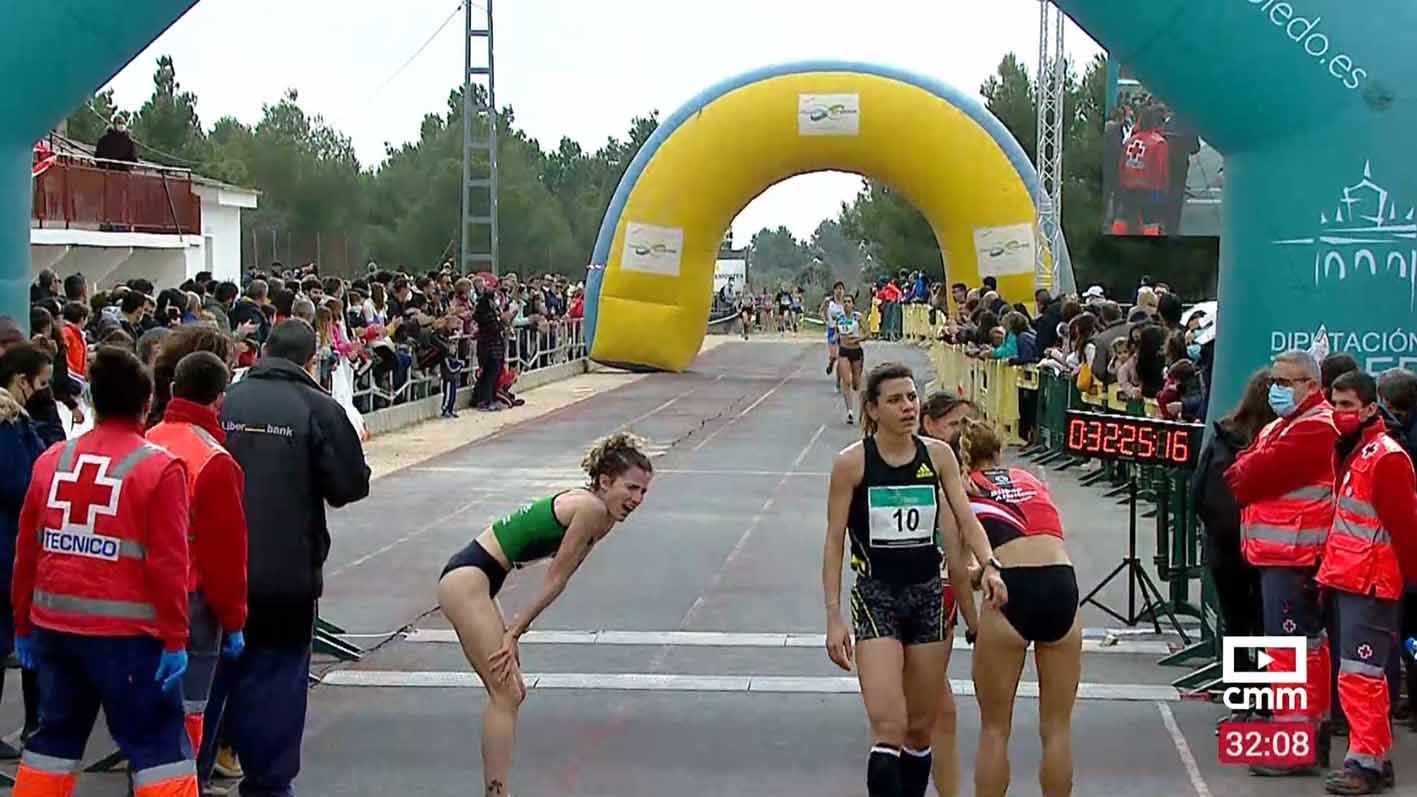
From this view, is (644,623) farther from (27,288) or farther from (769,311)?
(769,311)

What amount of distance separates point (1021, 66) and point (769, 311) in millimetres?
13912

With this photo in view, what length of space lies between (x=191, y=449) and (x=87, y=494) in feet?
1.92

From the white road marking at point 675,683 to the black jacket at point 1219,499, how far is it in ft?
3.07

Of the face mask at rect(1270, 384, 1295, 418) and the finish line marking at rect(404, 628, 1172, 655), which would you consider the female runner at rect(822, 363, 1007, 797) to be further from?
the finish line marking at rect(404, 628, 1172, 655)

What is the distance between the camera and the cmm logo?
7383mm

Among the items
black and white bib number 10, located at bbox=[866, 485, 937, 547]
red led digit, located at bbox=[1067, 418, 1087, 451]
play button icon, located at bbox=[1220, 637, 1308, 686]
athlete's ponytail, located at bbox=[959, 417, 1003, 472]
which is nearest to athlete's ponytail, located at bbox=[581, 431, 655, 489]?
black and white bib number 10, located at bbox=[866, 485, 937, 547]

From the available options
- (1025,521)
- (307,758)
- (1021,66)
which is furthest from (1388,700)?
(1021,66)

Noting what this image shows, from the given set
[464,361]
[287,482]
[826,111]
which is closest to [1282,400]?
[287,482]

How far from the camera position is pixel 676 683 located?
891 centimetres

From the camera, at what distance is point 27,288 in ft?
30.7

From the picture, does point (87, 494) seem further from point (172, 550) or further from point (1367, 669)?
point (1367, 669)

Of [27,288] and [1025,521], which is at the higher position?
[27,288]

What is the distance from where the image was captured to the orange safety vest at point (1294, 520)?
23.8ft

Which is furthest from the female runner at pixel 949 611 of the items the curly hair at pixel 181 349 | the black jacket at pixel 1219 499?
the curly hair at pixel 181 349
